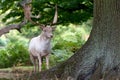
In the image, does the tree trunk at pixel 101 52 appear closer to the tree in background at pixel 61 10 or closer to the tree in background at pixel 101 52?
the tree in background at pixel 101 52

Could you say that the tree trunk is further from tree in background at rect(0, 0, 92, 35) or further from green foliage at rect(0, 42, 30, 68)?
green foliage at rect(0, 42, 30, 68)

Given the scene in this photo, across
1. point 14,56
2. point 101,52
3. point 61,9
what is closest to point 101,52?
point 101,52

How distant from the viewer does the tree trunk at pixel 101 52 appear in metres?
7.66

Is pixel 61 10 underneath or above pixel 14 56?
above

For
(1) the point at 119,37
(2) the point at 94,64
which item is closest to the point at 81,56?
(2) the point at 94,64

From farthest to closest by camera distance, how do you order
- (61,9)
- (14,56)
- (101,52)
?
(14,56) → (61,9) → (101,52)

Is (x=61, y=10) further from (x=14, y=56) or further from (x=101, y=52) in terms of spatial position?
(x=101, y=52)

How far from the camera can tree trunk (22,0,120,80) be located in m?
7.66

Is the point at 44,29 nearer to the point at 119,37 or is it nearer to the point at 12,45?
the point at 119,37

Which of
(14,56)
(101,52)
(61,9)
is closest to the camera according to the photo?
(101,52)

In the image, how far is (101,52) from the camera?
25.6 ft

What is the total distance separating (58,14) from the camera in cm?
1188

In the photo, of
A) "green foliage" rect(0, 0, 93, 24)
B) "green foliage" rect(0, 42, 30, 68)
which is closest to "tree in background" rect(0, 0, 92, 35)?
"green foliage" rect(0, 0, 93, 24)

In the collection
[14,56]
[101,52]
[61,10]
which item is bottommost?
[14,56]
